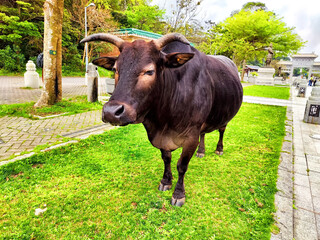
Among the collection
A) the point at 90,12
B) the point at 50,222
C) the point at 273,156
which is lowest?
the point at 50,222

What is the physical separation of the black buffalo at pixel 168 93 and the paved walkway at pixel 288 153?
144 centimetres

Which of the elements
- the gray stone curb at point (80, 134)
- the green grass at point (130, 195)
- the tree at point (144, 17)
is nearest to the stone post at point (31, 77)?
the gray stone curb at point (80, 134)

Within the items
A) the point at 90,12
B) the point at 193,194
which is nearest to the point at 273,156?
the point at 193,194

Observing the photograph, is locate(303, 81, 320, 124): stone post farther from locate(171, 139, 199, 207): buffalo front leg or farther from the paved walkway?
locate(171, 139, 199, 207): buffalo front leg

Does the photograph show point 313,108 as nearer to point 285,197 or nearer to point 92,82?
point 285,197

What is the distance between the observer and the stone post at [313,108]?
7.00 metres

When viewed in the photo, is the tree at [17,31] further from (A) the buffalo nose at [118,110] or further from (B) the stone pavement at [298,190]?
(B) the stone pavement at [298,190]

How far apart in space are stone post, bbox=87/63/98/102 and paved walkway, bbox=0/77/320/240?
4.76ft

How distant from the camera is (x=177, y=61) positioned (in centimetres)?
211

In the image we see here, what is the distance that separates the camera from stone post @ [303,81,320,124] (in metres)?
7.00

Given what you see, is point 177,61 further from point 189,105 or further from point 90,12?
point 90,12

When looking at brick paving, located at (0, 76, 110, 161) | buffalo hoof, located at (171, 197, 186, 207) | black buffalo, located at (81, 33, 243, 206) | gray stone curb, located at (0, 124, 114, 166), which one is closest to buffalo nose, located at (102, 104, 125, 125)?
black buffalo, located at (81, 33, 243, 206)

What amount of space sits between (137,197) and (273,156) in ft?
10.4

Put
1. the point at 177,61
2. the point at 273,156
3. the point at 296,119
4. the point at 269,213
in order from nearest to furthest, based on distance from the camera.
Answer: the point at 177,61, the point at 269,213, the point at 273,156, the point at 296,119
